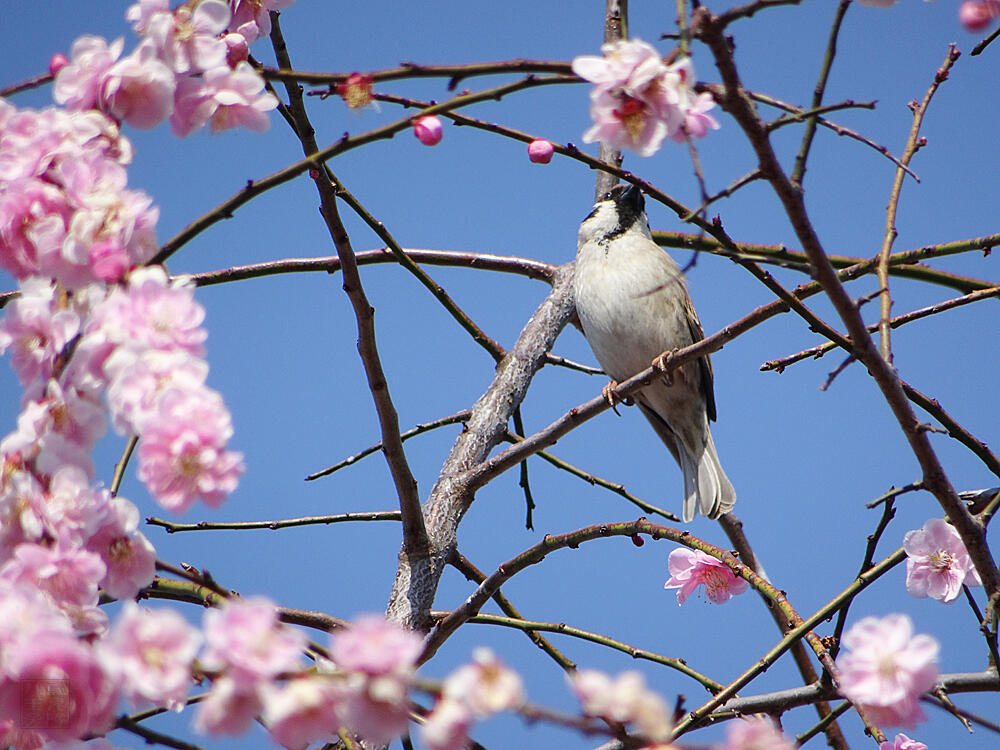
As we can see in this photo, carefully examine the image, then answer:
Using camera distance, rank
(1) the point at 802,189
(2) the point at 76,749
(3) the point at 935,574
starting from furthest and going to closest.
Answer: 1. (3) the point at 935,574
2. (1) the point at 802,189
3. (2) the point at 76,749

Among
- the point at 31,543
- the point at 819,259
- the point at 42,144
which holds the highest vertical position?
the point at 819,259

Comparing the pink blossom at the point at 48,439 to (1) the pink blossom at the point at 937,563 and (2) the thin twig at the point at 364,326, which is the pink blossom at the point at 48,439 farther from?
(1) the pink blossom at the point at 937,563

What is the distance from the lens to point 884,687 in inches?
56.4

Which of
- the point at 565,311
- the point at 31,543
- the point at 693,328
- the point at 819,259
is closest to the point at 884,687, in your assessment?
the point at 819,259

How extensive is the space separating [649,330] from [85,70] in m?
A: 3.38

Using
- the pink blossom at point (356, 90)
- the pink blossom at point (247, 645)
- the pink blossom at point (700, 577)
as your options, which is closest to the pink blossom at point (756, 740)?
the pink blossom at point (247, 645)

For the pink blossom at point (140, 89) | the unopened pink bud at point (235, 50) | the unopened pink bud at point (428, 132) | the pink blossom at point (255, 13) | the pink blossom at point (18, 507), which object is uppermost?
the pink blossom at point (255, 13)

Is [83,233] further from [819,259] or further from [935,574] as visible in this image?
[935,574]

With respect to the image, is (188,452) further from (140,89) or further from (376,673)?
(140,89)

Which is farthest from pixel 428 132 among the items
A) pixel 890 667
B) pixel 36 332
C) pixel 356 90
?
pixel 890 667

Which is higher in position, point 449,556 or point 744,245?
point 744,245

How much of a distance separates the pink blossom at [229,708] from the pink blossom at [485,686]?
20cm

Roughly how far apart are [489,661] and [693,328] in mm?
3981

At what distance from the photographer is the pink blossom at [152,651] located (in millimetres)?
1044
